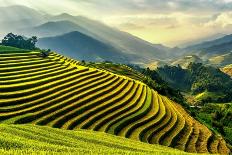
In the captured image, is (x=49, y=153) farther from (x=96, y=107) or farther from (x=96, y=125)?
(x=96, y=107)

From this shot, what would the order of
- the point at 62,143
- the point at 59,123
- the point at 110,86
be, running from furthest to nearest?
the point at 110,86
the point at 59,123
the point at 62,143

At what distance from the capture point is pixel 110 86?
10219 centimetres

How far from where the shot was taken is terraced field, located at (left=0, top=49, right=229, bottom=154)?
69312 mm

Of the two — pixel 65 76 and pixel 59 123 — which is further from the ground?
pixel 65 76

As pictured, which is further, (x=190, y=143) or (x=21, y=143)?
(x=190, y=143)

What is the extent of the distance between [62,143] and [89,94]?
53.4 m

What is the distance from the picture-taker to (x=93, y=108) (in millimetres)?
78688

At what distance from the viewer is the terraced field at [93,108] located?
69.3 metres

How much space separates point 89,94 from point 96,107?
29.1 feet

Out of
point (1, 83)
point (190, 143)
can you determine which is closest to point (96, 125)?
point (190, 143)

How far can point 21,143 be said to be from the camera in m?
28.3

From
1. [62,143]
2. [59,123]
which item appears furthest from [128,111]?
[62,143]

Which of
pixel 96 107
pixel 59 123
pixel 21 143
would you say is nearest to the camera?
pixel 21 143

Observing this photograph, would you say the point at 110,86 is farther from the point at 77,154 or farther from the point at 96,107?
the point at 77,154
